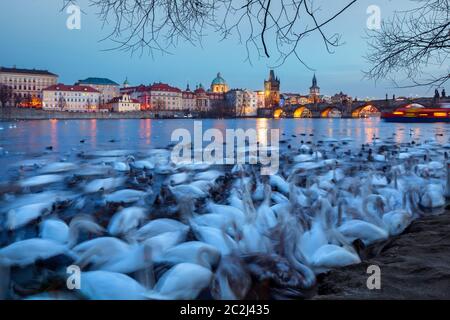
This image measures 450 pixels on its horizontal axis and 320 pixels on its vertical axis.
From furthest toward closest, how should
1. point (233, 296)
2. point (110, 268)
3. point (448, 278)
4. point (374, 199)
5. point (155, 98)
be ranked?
1. point (155, 98)
2. point (374, 199)
3. point (110, 268)
4. point (233, 296)
5. point (448, 278)

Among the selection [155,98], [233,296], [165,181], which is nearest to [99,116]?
[155,98]

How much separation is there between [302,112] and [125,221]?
3062 inches

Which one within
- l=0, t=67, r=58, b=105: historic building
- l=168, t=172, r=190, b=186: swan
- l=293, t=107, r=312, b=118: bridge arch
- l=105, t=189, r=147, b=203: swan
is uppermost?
l=0, t=67, r=58, b=105: historic building

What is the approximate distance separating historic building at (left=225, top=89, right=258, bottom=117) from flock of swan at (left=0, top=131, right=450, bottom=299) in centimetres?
5086

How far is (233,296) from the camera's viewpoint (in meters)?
2.53

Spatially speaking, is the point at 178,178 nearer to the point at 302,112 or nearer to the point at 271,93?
the point at 271,93

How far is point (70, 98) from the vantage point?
242ft

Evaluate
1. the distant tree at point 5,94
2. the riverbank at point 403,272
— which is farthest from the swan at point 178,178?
the distant tree at point 5,94

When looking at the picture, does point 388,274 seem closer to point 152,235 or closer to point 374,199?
point 152,235

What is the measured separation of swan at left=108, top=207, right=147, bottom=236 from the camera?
11.8 ft

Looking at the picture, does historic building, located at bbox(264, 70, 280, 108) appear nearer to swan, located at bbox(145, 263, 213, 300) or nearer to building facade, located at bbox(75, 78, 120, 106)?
building facade, located at bbox(75, 78, 120, 106)

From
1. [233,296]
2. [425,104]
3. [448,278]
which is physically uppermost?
[425,104]

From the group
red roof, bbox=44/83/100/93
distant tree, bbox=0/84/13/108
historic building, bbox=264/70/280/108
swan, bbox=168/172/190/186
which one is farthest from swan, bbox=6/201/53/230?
red roof, bbox=44/83/100/93
